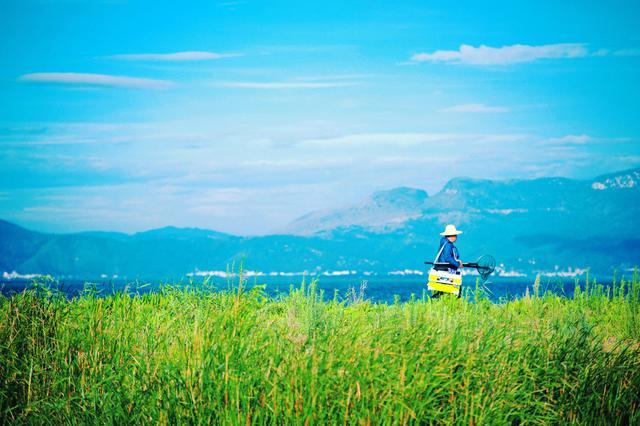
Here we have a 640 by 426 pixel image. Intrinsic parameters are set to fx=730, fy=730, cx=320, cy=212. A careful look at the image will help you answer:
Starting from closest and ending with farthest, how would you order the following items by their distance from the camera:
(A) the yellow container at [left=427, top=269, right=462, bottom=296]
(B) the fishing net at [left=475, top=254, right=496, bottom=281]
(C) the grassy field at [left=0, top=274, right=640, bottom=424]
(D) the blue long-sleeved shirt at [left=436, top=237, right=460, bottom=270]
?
(C) the grassy field at [left=0, top=274, right=640, bottom=424] → (B) the fishing net at [left=475, top=254, right=496, bottom=281] → (A) the yellow container at [left=427, top=269, right=462, bottom=296] → (D) the blue long-sleeved shirt at [left=436, top=237, right=460, bottom=270]

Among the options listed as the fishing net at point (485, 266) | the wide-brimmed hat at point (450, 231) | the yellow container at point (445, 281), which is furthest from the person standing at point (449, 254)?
the fishing net at point (485, 266)

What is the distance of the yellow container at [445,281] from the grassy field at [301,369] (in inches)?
171

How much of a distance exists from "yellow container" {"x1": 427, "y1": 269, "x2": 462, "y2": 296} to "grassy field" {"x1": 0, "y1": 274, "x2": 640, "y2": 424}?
171 inches

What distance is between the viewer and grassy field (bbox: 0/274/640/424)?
862cm

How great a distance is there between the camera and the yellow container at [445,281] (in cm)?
1664

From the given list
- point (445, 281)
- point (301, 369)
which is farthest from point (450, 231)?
point (301, 369)

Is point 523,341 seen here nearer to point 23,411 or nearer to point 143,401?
point 143,401

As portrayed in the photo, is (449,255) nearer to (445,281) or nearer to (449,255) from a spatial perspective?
(449,255)

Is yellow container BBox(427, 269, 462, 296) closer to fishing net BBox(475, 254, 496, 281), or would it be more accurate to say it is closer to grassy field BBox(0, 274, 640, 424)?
fishing net BBox(475, 254, 496, 281)

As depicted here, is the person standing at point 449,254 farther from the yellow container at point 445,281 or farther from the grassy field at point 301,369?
the grassy field at point 301,369

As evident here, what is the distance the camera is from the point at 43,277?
41.7 feet

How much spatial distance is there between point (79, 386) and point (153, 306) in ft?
14.3

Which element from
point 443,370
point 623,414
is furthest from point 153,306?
point 623,414

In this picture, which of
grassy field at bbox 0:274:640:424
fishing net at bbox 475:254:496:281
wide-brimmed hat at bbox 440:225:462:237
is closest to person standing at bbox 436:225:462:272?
wide-brimmed hat at bbox 440:225:462:237
